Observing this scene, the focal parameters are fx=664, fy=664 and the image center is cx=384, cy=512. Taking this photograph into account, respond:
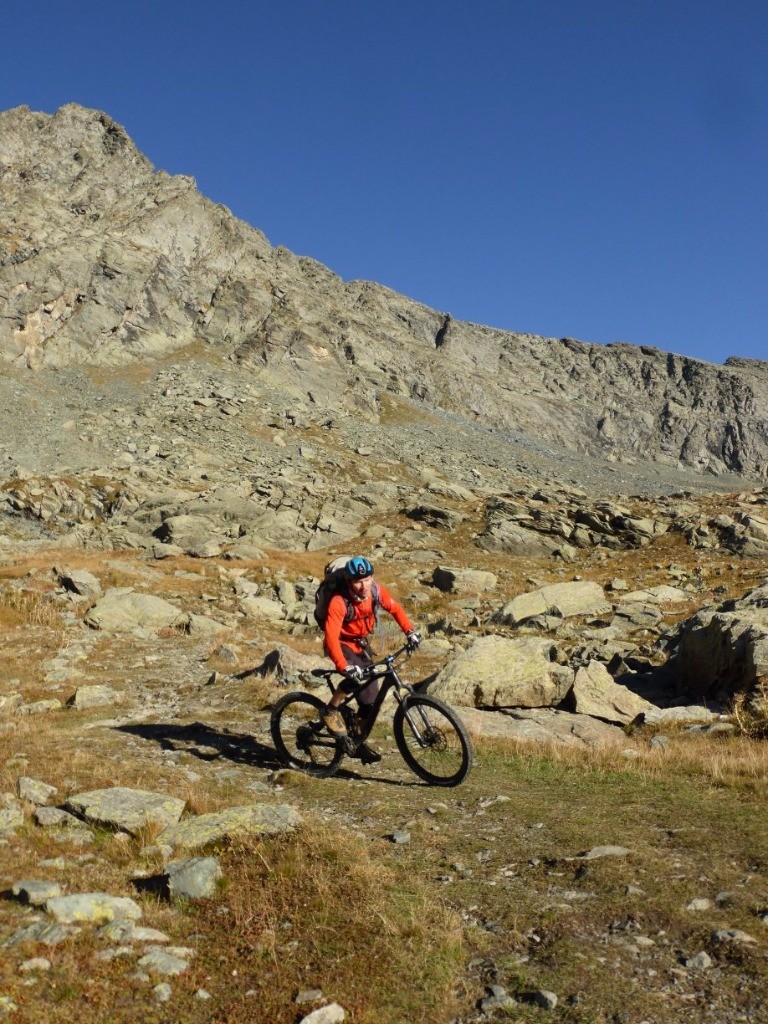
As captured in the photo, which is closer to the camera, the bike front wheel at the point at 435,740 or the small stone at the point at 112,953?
the small stone at the point at 112,953

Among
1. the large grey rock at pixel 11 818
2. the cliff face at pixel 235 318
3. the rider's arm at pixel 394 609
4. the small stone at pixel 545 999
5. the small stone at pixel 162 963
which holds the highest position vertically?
the cliff face at pixel 235 318

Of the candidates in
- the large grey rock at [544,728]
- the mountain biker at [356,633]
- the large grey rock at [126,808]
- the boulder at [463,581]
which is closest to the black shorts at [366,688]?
the mountain biker at [356,633]

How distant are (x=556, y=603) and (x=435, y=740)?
18098mm

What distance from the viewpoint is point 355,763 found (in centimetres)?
966

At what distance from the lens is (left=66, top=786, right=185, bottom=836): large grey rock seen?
611 centimetres

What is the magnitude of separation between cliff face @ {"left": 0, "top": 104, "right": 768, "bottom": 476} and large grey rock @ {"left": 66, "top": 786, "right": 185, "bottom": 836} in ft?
291

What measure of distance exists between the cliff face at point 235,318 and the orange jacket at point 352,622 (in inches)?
3445

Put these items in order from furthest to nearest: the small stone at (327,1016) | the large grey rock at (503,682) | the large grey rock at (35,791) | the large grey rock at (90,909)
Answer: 1. the large grey rock at (503,682)
2. the large grey rock at (35,791)
3. the large grey rock at (90,909)
4. the small stone at (327,1016)

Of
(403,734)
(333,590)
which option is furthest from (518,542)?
(333,590)

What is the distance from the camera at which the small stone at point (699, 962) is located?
161 inches

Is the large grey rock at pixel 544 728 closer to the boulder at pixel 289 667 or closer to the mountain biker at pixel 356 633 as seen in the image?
the mountain biker at pixel 356 633

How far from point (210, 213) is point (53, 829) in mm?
121899

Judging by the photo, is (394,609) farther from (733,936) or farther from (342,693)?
(733,936)

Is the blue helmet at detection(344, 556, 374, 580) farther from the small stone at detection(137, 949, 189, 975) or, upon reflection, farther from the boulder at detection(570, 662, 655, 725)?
the boulder at detection(570, 662, 655, 725)
